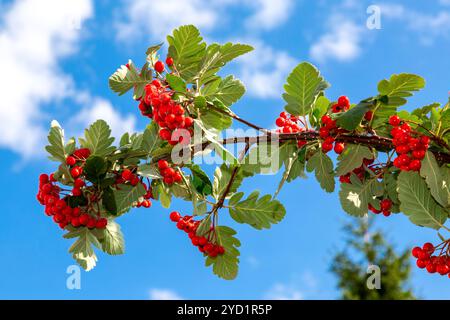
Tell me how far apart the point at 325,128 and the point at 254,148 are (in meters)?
0.46

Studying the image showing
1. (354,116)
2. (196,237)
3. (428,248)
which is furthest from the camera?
(196,237)

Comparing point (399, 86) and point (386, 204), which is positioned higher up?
point (399, 86)

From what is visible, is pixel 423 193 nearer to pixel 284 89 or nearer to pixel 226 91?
pixel 284 89

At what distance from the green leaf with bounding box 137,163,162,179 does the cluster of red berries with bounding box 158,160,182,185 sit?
42 millimetres

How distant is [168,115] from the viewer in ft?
10.9

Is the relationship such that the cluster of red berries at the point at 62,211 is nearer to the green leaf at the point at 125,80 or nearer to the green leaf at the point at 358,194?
the green leaf at the point at 125,80

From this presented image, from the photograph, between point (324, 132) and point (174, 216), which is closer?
point (324, 132)

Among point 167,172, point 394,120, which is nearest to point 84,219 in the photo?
point 167,172

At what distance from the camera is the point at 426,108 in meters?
3.60

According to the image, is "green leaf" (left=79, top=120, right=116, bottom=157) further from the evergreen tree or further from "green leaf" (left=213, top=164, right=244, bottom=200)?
the evergreen tree

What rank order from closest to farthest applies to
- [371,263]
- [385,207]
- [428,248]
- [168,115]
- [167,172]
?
1. [168,115]
2. [428,248]
3. [167,172]
4. [385,207]
5. [371,263]

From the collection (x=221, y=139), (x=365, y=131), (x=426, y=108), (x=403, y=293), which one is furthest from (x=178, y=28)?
(x=403, y=293)

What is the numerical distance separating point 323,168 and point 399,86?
0.73 meters

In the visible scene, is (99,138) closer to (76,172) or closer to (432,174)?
(76,172)
